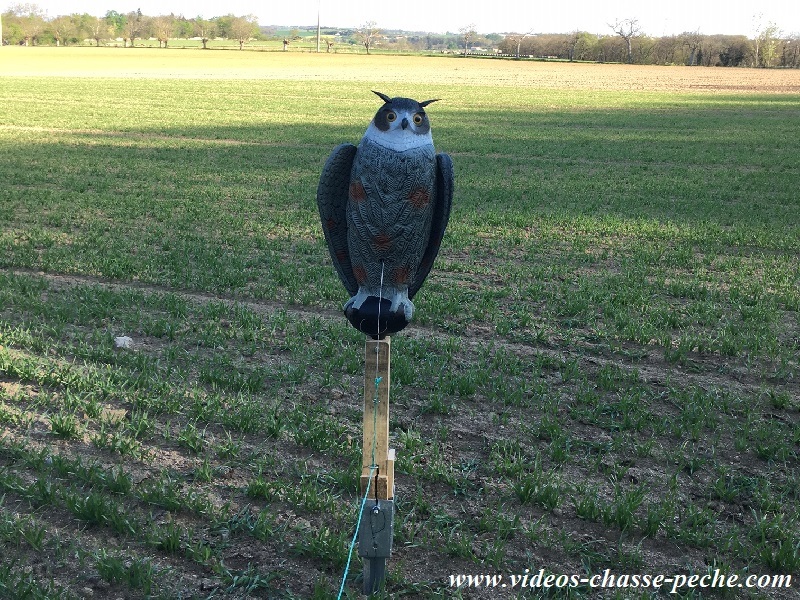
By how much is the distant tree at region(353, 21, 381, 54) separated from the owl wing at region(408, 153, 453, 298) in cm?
11606

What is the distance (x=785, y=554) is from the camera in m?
3.85

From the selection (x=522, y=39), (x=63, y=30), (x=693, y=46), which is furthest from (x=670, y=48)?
(x=63, y=30)

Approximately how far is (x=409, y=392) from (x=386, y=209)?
2.74 meters

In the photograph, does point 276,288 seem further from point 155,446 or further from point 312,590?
point 312,590

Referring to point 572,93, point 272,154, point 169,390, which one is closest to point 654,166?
point 272,154

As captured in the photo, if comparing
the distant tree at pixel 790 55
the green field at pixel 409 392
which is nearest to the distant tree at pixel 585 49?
the distant tree at pixel 790 55

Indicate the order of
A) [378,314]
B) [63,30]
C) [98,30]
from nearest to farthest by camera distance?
1. [378,314]
2. [63,30]
3. [98,30]

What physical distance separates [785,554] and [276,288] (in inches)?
223

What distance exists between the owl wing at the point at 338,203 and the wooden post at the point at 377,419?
1.24 ft

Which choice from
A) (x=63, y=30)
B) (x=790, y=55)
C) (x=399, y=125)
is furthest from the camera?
(x=63, y=30)

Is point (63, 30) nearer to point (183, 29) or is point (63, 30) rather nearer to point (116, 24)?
point (116, 24)

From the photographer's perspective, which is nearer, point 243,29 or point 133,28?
point 133,28

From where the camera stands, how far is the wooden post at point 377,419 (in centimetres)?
342

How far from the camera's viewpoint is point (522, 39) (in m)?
110
